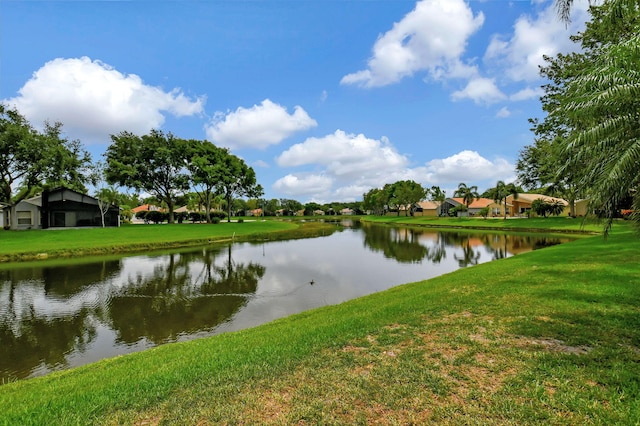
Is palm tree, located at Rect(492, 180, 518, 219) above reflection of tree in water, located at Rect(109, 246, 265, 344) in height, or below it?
above

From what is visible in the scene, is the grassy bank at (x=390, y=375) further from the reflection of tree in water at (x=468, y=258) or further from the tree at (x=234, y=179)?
the tree at (x=234, y=179)

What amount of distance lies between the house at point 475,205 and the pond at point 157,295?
65449 millimetres

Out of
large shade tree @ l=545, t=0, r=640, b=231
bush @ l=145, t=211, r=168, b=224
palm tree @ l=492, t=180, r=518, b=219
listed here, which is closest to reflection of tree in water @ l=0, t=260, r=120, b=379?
large shade tree @ l=545, t=0, r=640, b=231

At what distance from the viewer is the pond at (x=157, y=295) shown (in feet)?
27.8

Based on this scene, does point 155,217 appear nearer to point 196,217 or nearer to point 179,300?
point 196,217

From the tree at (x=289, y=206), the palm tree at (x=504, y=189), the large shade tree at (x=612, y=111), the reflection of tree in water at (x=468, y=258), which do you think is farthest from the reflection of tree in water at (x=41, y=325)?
the tree at (x=289, y=206)

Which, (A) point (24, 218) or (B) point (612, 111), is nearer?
(B) point (612, 111)

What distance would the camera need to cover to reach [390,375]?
439 cm

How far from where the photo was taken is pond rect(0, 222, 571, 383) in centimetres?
848

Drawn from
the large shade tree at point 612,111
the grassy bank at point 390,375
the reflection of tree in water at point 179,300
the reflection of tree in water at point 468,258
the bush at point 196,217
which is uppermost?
the large shade tree at point 612,111

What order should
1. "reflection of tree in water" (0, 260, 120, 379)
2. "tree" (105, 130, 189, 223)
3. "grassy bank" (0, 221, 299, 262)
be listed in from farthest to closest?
"tree" (105, 130, 189, 223) → "grassy bank" (0, 221, 299, 262) → "reflection of tree in water" (0, 260, 120, 379)

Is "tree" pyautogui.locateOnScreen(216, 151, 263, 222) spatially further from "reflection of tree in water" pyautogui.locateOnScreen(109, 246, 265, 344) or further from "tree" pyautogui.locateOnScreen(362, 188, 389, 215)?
"tree" pyautogui.locateOnScreen(362, 188, 389, 215)

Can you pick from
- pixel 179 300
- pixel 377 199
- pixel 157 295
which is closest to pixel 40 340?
pixel 179 300

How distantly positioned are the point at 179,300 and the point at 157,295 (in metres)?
1.43
